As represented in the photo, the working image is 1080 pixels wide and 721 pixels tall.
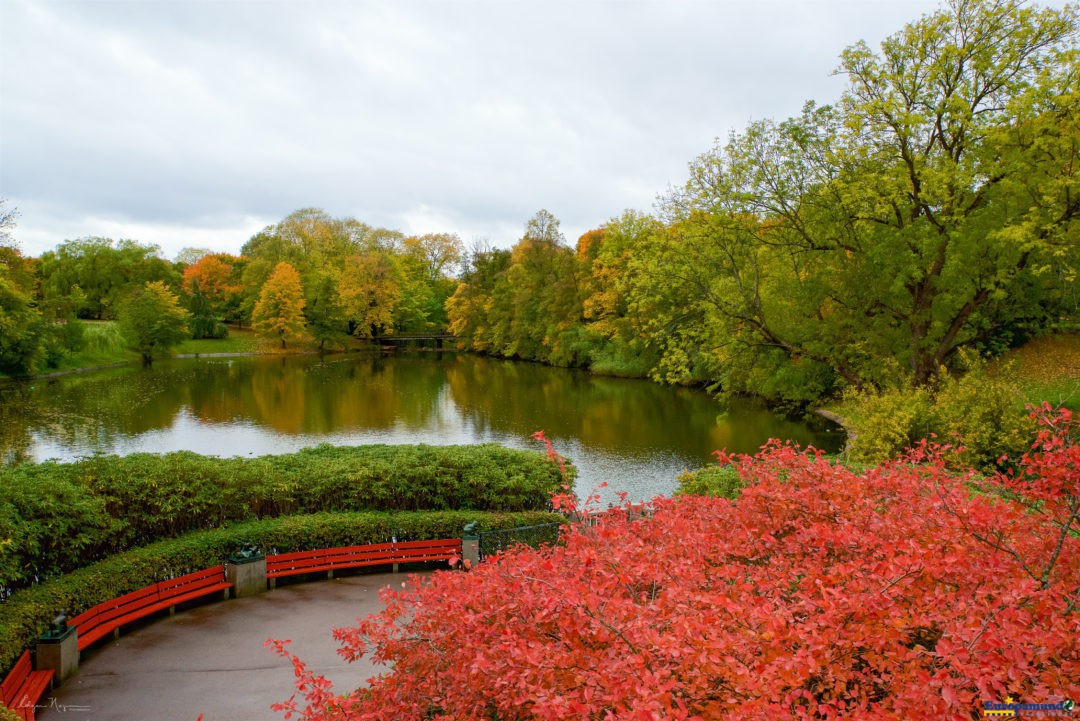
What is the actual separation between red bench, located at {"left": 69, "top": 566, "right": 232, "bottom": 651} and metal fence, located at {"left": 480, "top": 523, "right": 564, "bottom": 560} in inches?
156

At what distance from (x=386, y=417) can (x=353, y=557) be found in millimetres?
18639

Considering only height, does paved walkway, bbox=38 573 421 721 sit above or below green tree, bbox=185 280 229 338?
below

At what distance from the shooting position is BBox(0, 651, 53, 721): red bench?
6.36 metres

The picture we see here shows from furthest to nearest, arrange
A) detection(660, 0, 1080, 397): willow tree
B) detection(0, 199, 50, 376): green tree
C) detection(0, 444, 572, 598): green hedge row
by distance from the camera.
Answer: detection(0, 199, 50, 376): green tree → detection(660, 0, 1080, 397): willow tree → detection(0, 444, 572, 598): green hedge row

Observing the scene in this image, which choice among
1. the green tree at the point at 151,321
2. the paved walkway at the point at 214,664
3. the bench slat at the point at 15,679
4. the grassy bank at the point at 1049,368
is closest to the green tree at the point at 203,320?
the green tree at the point at 151,321

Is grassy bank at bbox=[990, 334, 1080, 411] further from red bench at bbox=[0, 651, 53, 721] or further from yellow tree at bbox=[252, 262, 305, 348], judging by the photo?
yellow tree at bbox=[252, 262, 305, 348]

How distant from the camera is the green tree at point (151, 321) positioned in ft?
166

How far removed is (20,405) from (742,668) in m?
36.0

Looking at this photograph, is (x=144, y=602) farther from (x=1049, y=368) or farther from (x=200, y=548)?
(x=1049, y=368)

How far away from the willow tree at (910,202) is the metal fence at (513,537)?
11.8 m

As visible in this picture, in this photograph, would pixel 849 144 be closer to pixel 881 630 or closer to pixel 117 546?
pixel 881 630

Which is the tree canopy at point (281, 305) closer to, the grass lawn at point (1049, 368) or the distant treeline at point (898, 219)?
the distant treeline at point (898, 219)

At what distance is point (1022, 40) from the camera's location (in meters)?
17.0

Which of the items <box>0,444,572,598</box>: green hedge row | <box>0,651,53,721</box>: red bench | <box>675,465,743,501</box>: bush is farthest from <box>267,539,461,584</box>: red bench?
<box>675,465,743,501</box>: bush
